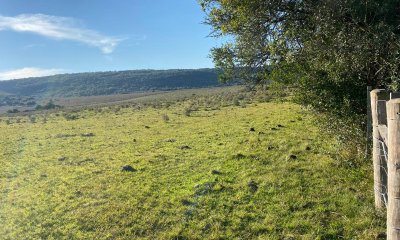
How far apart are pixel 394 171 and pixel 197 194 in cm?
547

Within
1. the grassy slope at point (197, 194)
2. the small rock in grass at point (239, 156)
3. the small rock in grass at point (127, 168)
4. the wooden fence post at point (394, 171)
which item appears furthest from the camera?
the small rock in grass at point (239, 156)

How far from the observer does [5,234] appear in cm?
825

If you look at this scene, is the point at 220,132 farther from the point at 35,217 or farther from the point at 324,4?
the point at 35,217

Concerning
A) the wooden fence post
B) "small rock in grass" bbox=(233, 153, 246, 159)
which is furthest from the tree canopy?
the wooden fence post

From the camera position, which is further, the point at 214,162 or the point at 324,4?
the point at 214,162

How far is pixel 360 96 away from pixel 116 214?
671 cm

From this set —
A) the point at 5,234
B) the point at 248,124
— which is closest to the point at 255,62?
the point at 5,234

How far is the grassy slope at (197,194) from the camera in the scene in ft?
25.4

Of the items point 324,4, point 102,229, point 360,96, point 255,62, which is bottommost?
point 102,229

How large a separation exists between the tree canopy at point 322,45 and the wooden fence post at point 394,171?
428 centimetres

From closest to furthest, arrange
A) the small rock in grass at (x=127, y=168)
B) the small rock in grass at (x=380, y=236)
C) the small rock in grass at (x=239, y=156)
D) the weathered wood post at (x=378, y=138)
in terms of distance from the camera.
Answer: the small rock in grass at (x=380, y=236) < the weathered wood post at (x=378, y=138) < the small rock in grass at (x=127, y=168) < the small rock in grass at (x=239, y=156)

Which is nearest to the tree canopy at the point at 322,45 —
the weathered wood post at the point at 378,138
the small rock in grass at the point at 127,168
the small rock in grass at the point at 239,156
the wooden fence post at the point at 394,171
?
the weathered wood post at the point at 378,138

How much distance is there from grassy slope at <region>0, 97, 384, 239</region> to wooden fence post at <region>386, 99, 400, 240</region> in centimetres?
207

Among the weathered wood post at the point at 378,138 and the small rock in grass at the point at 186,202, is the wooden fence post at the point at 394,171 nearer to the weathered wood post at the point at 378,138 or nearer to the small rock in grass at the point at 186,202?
the weathered wood post at the point at 378,138
